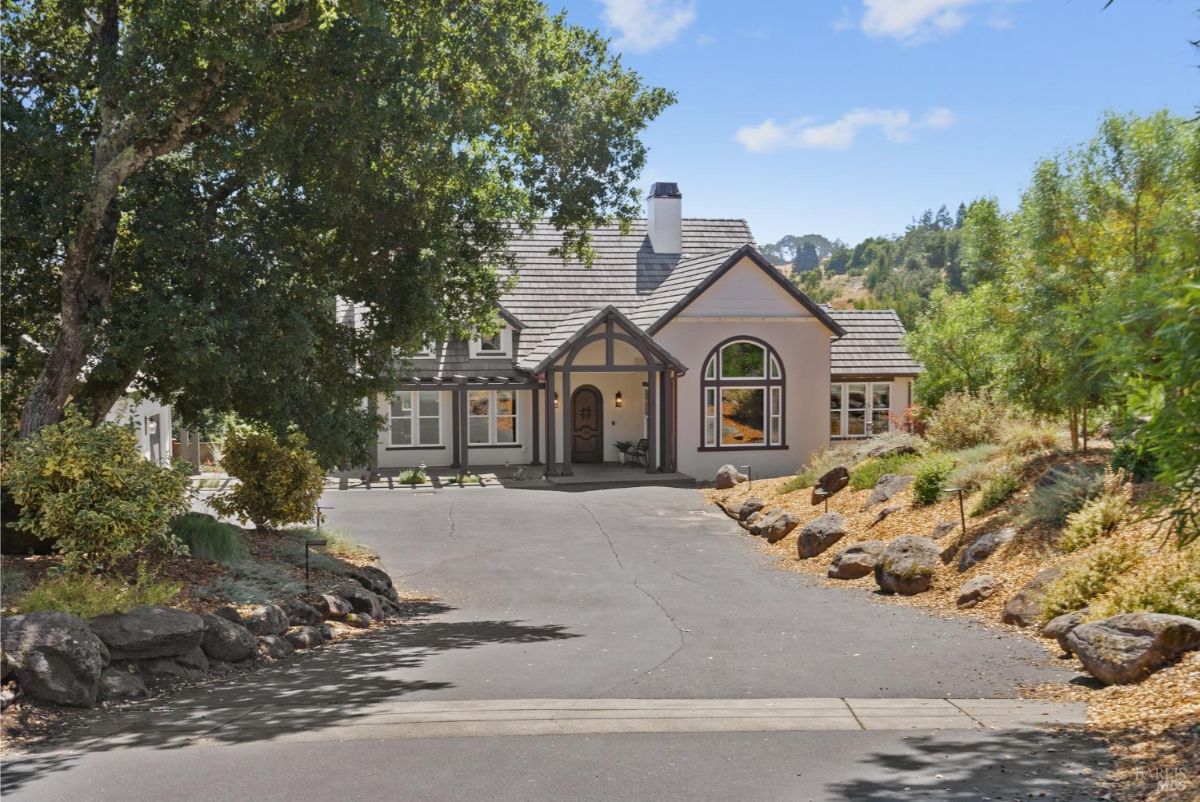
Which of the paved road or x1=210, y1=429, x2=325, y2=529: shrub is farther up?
x1=210, y1=429, x2=325, y2=529: shrub

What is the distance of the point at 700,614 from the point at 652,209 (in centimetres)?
2552

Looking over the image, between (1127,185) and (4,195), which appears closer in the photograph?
(4,195)

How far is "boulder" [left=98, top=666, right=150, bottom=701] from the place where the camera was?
8.92m

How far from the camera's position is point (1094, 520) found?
13891 millimetres

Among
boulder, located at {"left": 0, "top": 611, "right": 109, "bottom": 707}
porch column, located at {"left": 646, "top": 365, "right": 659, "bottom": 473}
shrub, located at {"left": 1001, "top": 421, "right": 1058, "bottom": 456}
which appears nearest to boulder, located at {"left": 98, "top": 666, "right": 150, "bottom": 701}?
boulder, located at {"left": 0, "top": 611, "right": 109, "bottom": 707}

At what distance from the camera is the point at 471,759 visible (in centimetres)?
700

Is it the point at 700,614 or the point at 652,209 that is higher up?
the point at 652,209

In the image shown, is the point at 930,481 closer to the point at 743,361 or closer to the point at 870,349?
the point at 743,361

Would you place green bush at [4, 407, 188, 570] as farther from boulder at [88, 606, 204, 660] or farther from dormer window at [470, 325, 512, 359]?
dormer window at [470, 325, 512, 359]

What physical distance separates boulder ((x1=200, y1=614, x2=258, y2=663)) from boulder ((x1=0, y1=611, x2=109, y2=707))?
4.86 feet

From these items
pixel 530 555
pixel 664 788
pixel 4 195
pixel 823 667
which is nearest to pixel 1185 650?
pixel 823 667

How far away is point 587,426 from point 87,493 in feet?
78.7

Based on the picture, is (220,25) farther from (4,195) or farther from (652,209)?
(652,209)

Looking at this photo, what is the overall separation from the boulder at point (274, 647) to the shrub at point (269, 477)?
17.5ft
